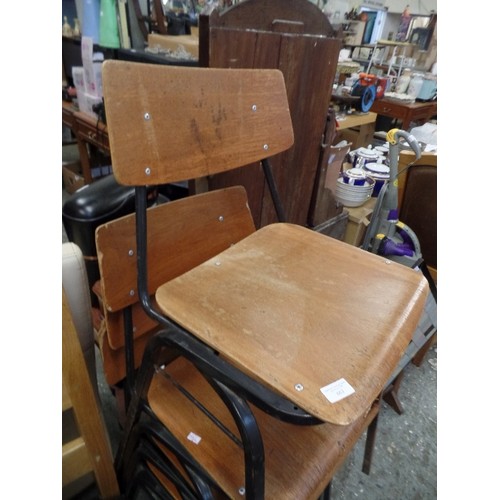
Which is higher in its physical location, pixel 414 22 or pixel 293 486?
pixel 414 22

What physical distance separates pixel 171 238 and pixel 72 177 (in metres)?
1.66

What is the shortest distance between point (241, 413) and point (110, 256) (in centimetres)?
36

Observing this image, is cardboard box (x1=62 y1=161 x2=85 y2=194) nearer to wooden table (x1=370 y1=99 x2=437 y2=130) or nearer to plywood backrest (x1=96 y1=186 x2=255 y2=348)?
plywood backrest (x1=96 y1=186 x2=255 y2=348)

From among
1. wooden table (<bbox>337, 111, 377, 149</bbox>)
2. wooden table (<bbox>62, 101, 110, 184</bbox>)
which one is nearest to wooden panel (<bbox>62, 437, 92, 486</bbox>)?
wooden table (<bbox>62, 101, 110, 184</bbox>)

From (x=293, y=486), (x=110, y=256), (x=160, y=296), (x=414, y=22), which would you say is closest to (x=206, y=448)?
(x=293, y=486)

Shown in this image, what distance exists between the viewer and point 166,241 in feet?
2.26

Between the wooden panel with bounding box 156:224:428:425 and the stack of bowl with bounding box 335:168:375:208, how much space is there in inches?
Answer: 37.0

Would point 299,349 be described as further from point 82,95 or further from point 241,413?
point 82,95

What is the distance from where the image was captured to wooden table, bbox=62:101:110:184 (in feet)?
4.91

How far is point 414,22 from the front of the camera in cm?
323

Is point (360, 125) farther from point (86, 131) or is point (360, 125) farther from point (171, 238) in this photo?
point (171, 238)

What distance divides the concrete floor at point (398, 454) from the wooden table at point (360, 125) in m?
1.37

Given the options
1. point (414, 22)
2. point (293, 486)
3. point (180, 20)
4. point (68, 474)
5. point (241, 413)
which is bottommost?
point (68, 474)

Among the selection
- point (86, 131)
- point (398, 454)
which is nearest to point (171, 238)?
point (398, 454)
